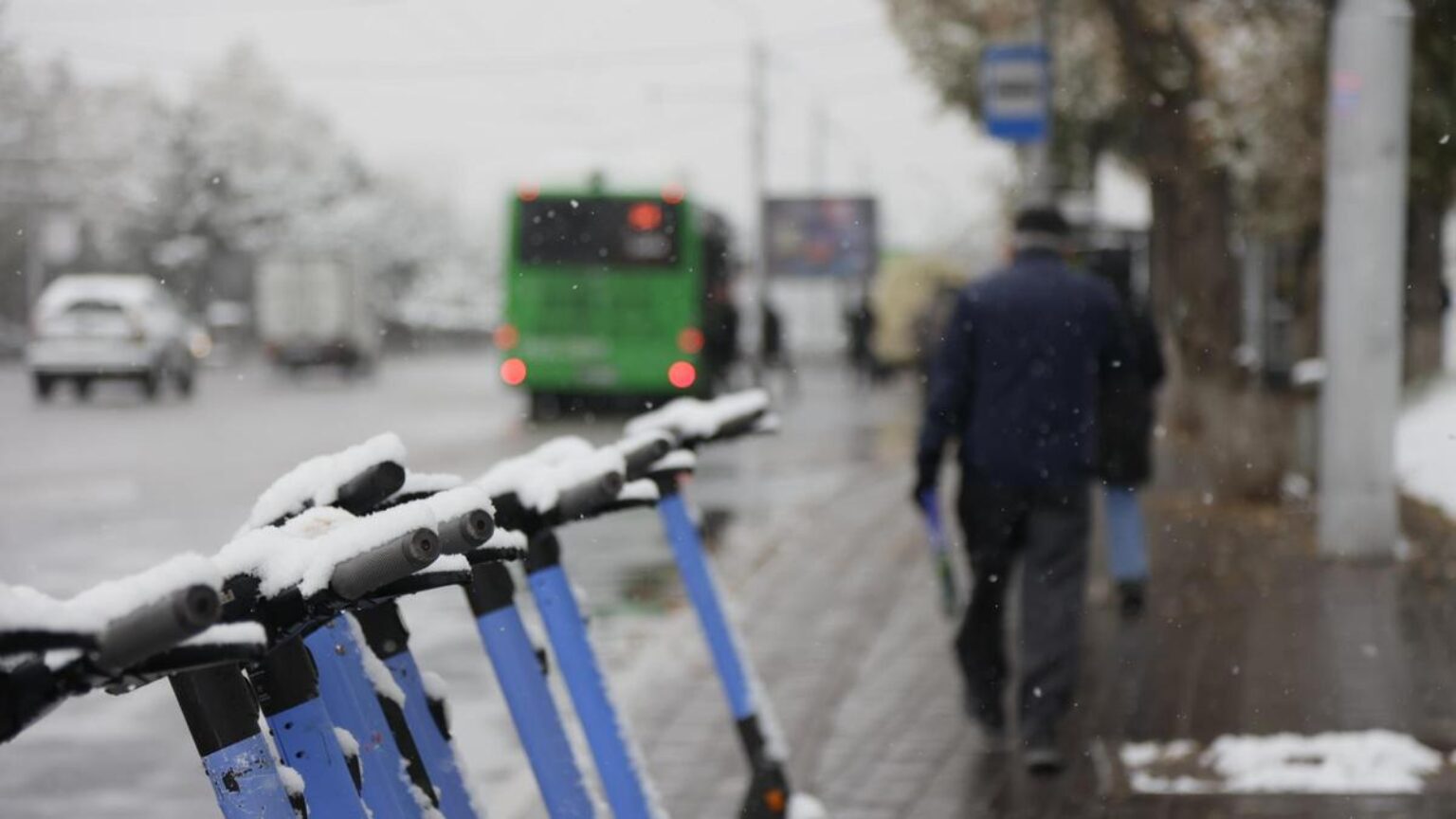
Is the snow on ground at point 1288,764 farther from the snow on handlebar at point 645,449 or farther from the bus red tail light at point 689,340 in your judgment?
the bus red tail light at point 689,340

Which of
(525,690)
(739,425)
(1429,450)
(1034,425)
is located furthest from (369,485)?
(1429,450)

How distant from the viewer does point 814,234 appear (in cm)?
4722

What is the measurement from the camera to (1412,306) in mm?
24484

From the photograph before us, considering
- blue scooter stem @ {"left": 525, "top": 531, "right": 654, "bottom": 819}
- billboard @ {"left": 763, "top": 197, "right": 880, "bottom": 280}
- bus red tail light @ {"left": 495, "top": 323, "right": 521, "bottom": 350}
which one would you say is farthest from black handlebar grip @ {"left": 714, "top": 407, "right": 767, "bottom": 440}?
billboard @ {"left": 763, "top": 197, "right": 880, "bottom": 280}

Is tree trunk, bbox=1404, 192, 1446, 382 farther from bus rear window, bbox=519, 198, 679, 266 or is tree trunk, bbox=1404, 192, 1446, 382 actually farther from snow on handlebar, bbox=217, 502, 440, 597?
snow on handlebar, bbox=217, 502, 440, 597

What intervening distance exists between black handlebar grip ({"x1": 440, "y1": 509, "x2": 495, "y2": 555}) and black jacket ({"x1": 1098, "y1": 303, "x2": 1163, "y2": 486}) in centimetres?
681

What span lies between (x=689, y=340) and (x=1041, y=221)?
2014 centimetres

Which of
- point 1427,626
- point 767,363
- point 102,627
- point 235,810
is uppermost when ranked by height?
point 102,627

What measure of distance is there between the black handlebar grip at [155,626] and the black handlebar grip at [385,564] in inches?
18.1

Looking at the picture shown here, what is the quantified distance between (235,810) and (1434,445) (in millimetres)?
13788

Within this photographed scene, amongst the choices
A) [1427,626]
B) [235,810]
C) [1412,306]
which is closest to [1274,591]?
[1427,626]

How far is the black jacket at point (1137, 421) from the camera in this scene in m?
9.28

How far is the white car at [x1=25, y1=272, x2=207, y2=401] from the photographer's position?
2959cm

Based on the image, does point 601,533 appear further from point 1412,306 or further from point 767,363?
point 767,363
